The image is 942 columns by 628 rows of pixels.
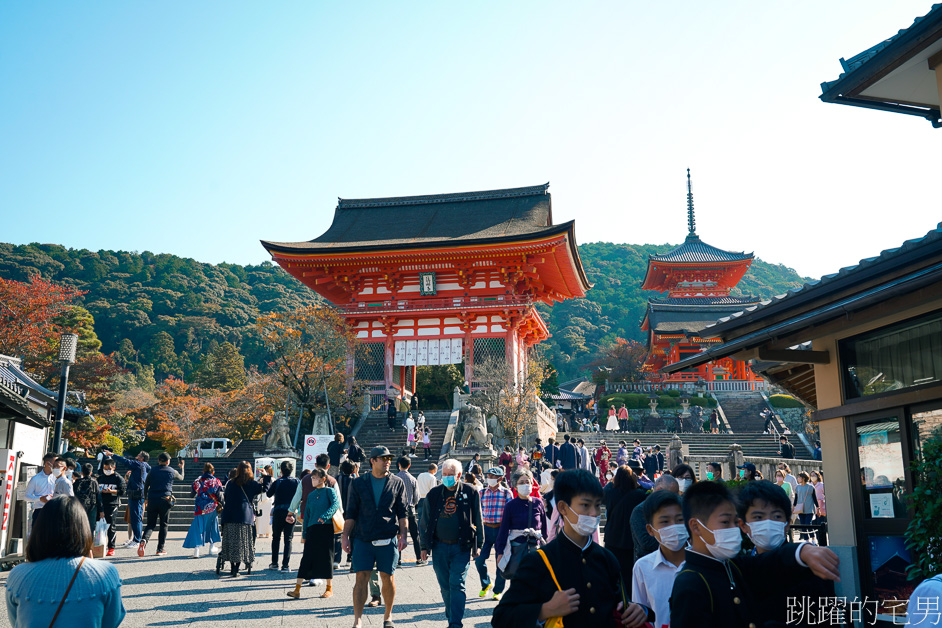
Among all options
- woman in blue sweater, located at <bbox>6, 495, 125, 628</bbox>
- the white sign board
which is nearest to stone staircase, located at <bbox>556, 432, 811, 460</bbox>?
the white sign board

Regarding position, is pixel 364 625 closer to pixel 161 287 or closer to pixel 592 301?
pixel 161 287

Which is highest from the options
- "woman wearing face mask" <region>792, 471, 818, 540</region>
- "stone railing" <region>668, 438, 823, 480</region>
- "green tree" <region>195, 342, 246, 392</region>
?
"green tree" <region>195, 342, 246, 392</region>

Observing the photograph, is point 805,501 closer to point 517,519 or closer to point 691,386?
point 517,519

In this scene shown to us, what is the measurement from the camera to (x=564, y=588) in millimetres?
2725

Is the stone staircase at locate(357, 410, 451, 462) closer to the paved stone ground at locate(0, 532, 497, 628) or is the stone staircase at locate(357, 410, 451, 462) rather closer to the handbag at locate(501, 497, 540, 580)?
the paved stone ground at locate(0, 532, 497, 628)

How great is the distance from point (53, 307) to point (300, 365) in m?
15.3

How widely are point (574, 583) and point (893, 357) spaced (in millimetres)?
4641

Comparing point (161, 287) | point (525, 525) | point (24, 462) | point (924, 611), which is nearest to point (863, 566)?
point (525, 525)

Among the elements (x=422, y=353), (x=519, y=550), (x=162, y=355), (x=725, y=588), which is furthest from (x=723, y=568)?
(x=162, y=355)

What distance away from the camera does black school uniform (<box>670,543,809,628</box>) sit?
2.64m

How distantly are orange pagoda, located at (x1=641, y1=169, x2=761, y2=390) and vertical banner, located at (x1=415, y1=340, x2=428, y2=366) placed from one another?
1578cm

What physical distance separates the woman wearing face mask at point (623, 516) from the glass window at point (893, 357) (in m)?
2.36

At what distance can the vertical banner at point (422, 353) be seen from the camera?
89.6 ft

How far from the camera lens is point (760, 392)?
35.2 m
